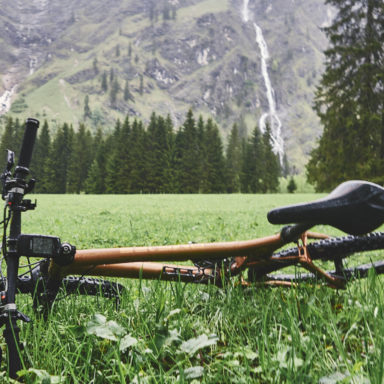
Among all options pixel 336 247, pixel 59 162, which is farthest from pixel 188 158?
pixel 336 247

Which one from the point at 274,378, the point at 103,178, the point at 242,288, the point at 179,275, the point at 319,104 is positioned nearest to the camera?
the point at 274,378

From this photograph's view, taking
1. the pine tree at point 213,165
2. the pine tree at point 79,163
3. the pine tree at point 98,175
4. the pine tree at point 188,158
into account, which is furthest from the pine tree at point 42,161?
the pine tree at point 213,165

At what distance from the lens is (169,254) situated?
2035mm

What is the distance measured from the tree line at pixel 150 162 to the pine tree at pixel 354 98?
3940 centimetres

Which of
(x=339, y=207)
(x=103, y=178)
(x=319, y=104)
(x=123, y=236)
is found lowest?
(x=123, y=236)

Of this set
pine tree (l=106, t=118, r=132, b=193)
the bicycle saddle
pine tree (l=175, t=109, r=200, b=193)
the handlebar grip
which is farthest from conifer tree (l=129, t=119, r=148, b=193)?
the bicycle saddle

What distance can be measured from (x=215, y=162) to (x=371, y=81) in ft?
143

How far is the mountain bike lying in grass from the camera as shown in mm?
1537

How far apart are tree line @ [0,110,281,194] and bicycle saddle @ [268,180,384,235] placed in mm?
66004

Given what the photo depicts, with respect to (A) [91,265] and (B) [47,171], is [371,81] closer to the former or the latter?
(A) [91,265]

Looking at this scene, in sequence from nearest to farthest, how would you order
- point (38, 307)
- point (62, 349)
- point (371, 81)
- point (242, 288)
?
1. point (62, 349)
2. point (38, 307)
3. point (242, 288)
4. point (371, 81)

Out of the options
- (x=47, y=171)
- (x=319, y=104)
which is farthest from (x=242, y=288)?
(x=47, y=171)

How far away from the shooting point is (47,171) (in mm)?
77375

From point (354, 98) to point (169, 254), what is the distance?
35.2 metres
